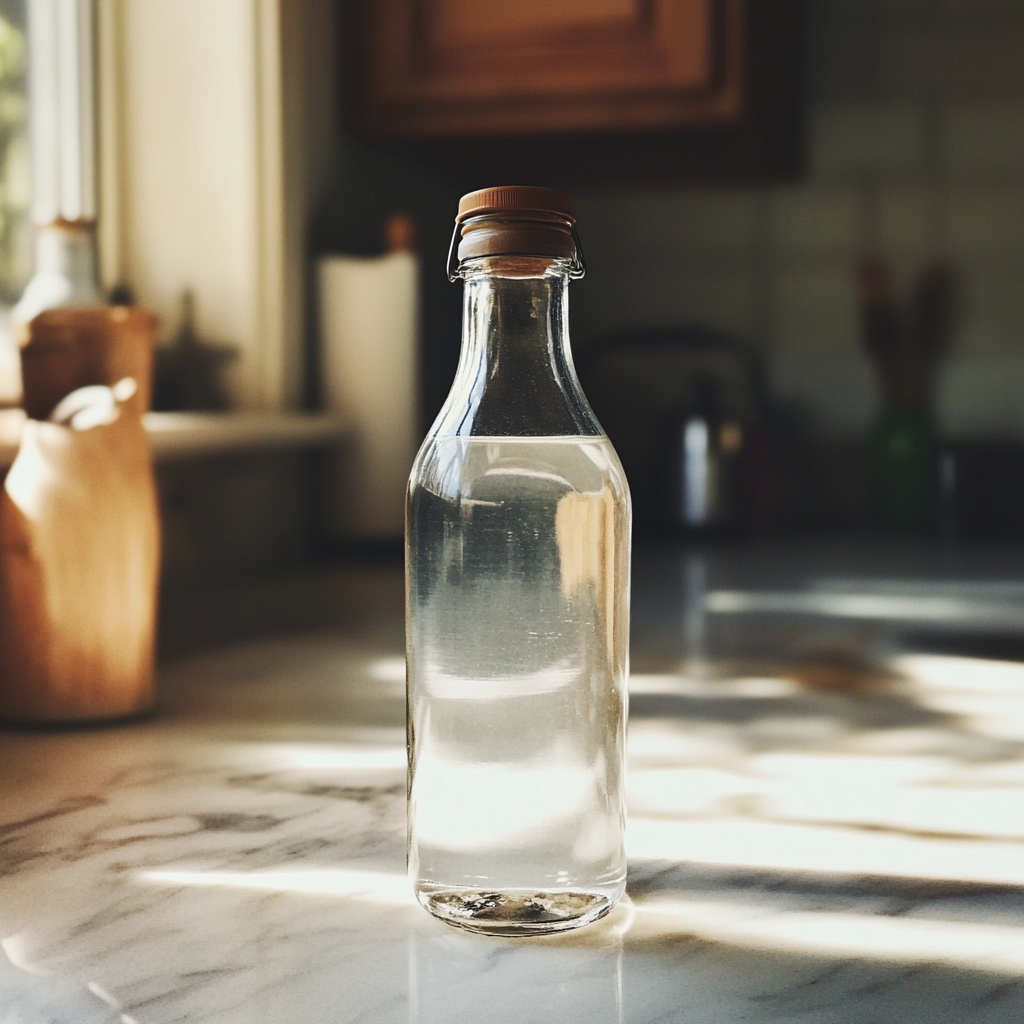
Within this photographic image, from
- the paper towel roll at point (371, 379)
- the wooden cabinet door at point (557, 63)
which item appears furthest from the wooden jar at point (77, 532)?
the wooden cabinet door at point (557, 63)

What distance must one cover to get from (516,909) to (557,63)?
1378 mm

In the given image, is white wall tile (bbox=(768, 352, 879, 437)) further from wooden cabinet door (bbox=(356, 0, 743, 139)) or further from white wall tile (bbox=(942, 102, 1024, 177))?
wooden cabinet door (bbox=(356, 0, 743, 139))

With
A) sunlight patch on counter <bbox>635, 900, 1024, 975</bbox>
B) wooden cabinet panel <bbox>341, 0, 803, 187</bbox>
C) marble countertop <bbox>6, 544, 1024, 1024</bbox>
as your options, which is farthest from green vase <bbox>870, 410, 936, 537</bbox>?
sunlight patch on counter <bbox>635, 900, 1024, 975</bbox>

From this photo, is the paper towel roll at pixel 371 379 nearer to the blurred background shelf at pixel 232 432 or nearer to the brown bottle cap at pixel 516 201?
the blurred background shelf at pixel 232 432

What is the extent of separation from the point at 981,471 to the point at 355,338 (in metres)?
0.95

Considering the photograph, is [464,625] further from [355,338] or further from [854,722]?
[355,338]

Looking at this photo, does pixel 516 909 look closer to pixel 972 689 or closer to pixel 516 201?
pixel 516 201

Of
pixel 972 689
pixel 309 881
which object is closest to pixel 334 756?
pixel 309 881

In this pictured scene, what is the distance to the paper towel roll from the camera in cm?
164

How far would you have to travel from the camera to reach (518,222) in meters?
0.41

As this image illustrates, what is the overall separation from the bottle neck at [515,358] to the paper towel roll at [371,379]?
1184mm

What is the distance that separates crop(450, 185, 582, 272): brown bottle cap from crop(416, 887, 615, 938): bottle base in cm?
22

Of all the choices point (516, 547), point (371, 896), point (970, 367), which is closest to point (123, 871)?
point (371, 896)

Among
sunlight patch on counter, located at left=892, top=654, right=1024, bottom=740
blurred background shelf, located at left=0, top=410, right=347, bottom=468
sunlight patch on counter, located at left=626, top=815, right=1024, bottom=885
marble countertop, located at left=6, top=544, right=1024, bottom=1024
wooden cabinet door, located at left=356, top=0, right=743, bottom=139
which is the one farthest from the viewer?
wooden cabinet door, located at left=356, top=0, right=743, bottom=139
